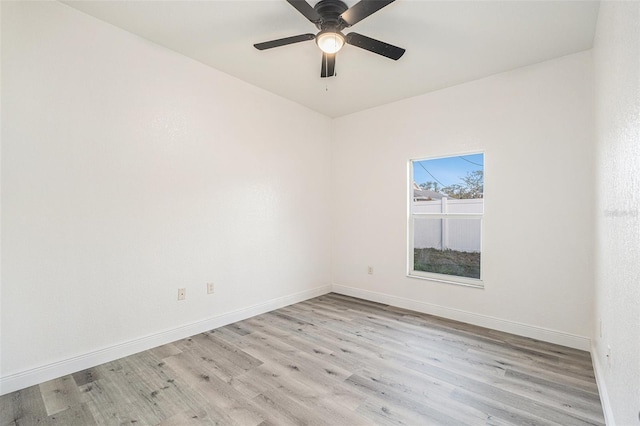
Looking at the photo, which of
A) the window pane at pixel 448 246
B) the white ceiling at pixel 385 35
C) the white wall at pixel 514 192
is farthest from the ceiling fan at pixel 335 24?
the window pane at pixel 448 246

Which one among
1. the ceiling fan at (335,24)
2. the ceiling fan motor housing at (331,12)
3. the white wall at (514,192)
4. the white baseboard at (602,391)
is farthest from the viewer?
the white wall at (514,192)

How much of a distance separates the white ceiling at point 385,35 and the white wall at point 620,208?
1.59ft

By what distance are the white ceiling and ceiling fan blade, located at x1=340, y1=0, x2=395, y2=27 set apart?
26 centimetres

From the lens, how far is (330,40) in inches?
85.6

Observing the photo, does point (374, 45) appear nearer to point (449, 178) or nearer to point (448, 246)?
point (449, 178)

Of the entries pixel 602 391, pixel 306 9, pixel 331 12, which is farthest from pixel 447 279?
pixel 306 9

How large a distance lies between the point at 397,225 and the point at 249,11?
2.88m

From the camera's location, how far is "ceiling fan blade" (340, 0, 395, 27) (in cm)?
178

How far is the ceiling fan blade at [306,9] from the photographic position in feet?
5.96

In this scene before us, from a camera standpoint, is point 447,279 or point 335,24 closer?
point 335,24

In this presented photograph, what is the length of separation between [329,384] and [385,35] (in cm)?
282

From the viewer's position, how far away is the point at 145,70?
2.66m

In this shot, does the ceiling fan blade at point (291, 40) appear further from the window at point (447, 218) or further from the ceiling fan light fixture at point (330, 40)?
the window at point (447, 218)

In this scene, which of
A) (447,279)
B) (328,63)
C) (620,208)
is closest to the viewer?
(620,208)
